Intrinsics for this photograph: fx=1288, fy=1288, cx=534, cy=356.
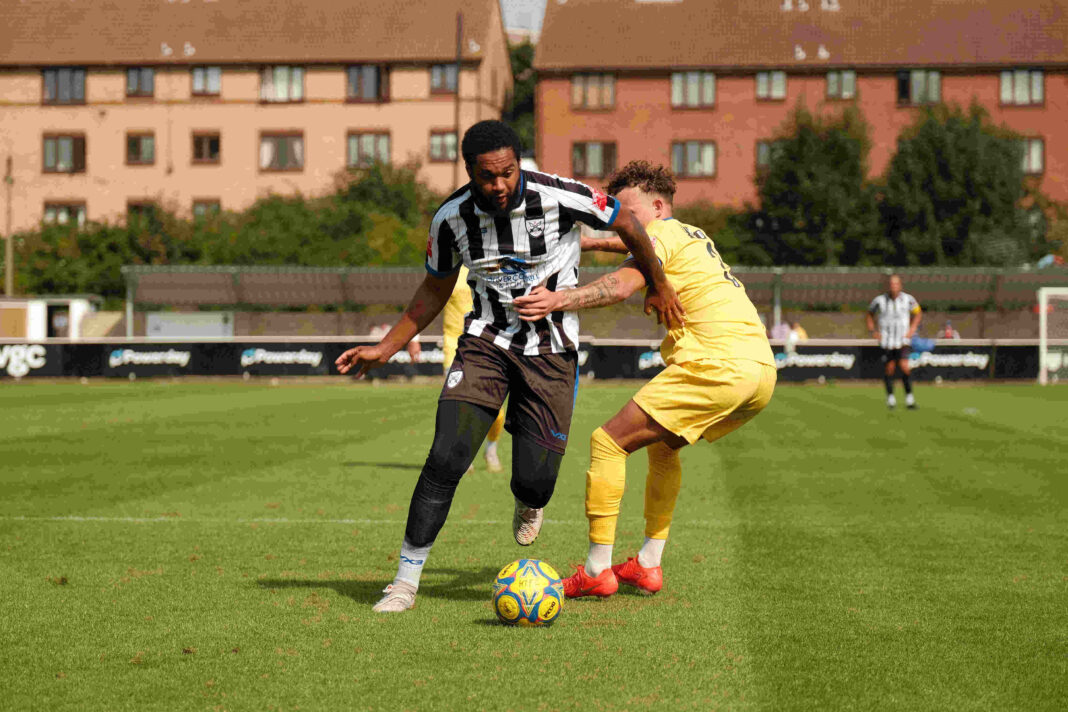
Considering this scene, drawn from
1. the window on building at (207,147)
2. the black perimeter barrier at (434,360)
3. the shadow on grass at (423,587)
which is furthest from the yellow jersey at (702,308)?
the window on building at (207,147)

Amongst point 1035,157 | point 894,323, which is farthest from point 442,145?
point 894,323

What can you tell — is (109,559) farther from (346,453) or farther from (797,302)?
(797,302)

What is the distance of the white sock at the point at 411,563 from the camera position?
19.4 ft

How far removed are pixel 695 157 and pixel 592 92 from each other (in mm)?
5511

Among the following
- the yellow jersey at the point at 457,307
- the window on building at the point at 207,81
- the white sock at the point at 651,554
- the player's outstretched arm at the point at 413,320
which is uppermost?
the window on building at the point at 207,81

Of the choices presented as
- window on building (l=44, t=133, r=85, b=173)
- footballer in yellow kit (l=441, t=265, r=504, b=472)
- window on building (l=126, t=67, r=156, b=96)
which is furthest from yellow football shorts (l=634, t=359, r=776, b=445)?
window on building (l=44, t=133, r=85, b=173)

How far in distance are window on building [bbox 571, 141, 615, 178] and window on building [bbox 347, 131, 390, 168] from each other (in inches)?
346

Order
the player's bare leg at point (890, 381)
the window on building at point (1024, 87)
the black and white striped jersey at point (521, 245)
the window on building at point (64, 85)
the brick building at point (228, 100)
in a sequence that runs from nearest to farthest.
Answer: the black and white striped jersey at point (521, 245) → the player's bare leg at point (890, 381) → the window on building at point (1024, 87) → the brick building at point (228, 100) → the window on building at point (64, 85)

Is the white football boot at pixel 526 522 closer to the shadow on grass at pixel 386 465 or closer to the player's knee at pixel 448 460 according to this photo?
the player's knee at pixel 448 460

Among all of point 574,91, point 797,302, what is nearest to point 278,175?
point 574,91

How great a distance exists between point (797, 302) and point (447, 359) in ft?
96.6

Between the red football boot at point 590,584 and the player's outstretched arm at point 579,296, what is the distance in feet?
4.29

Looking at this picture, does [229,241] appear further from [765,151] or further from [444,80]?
[765,151]

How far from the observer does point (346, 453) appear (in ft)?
46.3
